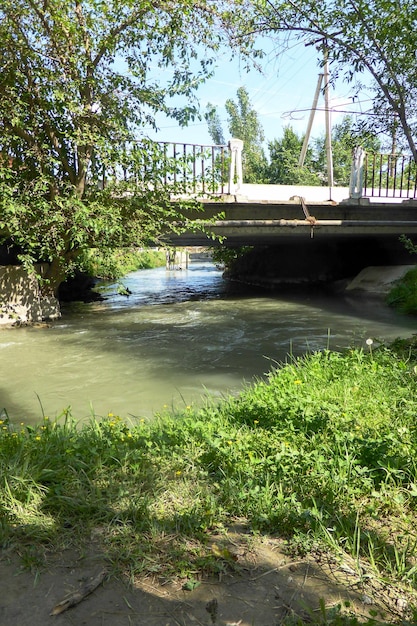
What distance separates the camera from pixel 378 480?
298 cm

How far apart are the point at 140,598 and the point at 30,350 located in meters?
7.64

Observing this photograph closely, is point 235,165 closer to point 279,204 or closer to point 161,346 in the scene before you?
point 279,204

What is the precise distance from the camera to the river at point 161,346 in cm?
612

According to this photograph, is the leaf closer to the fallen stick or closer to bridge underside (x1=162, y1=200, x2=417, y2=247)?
the fallen stick

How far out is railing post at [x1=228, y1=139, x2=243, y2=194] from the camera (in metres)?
12.4

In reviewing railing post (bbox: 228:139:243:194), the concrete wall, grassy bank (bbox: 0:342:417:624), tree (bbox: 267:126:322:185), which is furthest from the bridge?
tree (bbox: 267:126:322:185)

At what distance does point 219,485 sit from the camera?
115 inches

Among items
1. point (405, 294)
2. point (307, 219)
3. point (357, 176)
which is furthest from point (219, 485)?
point (357, 176)

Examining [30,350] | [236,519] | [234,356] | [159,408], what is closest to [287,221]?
[234,356]

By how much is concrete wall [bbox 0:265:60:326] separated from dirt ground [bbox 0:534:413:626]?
32.1ft

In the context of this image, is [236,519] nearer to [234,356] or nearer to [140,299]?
[234,356]

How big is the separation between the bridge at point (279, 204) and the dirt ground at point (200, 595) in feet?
32.5

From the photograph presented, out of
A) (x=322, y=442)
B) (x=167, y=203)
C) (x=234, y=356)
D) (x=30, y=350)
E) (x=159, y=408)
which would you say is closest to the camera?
(x=322, y=442)

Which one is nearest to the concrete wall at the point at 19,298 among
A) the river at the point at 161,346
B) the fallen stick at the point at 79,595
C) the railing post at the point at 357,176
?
the river at the point at 161,346
